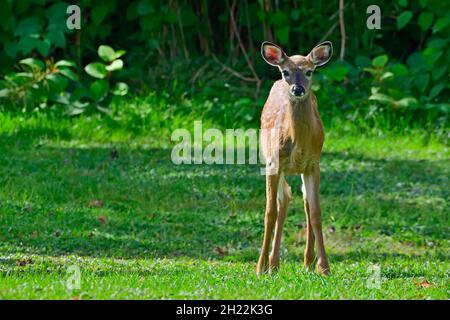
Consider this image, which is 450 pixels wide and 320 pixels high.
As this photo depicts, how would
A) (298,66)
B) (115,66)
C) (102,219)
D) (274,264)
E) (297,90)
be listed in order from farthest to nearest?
(115,66)
(102,219)
(274,264)
(298,66)
(297,90)

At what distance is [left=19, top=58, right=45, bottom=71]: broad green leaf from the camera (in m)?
14.1

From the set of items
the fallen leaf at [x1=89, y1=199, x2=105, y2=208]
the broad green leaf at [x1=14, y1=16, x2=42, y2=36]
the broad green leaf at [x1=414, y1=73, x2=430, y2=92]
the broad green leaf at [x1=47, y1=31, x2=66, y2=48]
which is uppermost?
the broad green leaf at [x1=14, y1=16, x2=42, y2=36]

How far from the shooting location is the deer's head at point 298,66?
27.0ft

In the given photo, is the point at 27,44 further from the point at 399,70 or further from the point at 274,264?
the point at 274,264

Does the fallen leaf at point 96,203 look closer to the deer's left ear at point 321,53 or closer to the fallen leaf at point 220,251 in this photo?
the fallen leaf at point 220,251

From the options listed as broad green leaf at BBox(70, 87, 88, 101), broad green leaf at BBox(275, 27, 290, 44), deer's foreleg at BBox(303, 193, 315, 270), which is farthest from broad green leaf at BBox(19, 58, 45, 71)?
deer's foreleg at BBox(303, 193, 315, 270)

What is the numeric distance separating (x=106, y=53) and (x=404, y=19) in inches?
151

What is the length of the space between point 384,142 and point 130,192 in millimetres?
3498

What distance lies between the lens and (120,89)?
14.6 meters

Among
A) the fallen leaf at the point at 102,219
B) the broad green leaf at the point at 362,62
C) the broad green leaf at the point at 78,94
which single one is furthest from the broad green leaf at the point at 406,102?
the fallen leaf at the point at 102,219

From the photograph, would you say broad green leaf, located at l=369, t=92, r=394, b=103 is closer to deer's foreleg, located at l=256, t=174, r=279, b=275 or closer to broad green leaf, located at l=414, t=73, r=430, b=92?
broad green leaf, located at l=414, t=73, r=430, b=92

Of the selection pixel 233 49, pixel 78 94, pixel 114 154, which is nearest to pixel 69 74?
pixel 78 94

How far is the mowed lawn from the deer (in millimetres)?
280
